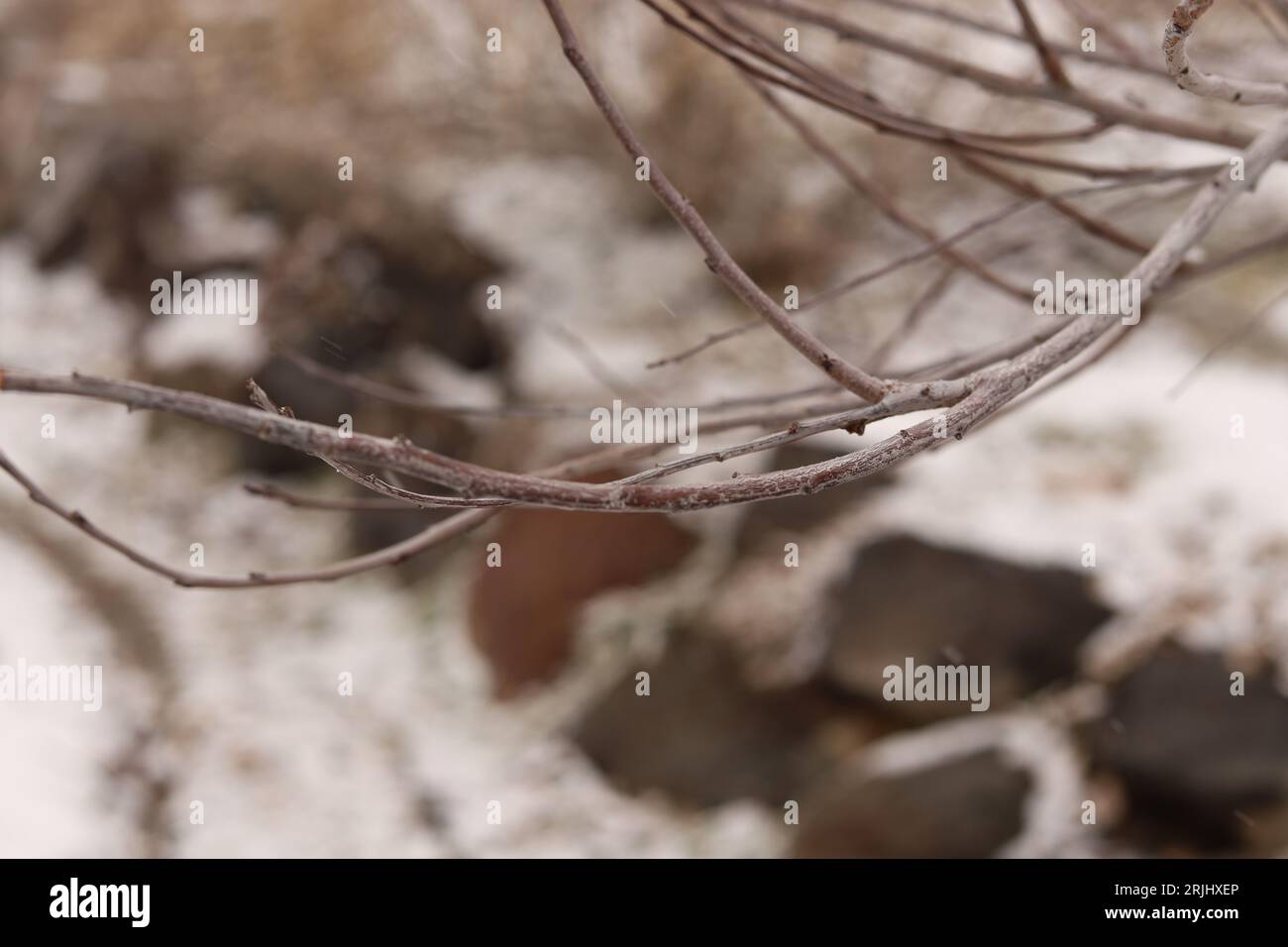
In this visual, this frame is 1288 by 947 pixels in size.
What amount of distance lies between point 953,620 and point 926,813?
80 cm

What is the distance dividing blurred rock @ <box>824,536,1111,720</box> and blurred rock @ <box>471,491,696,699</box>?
106 cm

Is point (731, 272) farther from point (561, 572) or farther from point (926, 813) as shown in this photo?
point (561, 572)

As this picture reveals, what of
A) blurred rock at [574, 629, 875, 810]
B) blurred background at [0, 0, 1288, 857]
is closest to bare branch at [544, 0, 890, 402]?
blurred background at [0, 0, 1288, 857]

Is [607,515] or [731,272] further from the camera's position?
[607,515]

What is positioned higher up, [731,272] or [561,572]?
[731,272]

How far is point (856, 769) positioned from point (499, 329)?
399cm

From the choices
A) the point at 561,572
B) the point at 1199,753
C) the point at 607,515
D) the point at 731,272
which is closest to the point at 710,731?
the point at 561,572

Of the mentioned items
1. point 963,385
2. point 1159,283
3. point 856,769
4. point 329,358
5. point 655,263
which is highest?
point 655,263

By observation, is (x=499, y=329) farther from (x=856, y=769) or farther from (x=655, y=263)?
(x=856, y=769)

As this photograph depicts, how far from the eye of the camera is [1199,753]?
11.5 feet

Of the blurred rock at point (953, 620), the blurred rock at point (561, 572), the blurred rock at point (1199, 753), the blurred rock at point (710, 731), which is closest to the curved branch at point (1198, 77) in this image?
the blurred rock at point (1199, 753)
